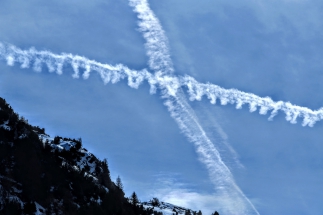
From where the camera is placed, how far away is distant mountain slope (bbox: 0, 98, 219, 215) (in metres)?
104

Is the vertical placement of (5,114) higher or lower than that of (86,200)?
higher

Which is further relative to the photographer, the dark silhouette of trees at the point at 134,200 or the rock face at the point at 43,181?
the dark silhouette of trees at the point at 134,200

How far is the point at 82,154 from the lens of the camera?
160 meters

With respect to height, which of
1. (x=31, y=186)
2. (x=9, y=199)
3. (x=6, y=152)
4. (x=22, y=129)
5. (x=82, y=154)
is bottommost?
(x=9, y=199)

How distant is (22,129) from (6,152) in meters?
13.6

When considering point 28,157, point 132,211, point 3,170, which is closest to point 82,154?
point 132,211

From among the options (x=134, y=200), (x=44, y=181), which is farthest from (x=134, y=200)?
(x=44, y=181)

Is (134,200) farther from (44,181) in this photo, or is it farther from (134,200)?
(44,181)

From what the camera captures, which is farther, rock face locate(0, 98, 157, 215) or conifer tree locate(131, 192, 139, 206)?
conifer tree locate(131, 192, 139, 206)

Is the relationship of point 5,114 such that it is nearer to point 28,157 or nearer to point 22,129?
point 22,129

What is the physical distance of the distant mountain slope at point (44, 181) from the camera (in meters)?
104

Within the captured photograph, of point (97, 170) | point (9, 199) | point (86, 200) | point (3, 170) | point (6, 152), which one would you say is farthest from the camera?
point (97, 170)

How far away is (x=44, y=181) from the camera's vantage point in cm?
11675

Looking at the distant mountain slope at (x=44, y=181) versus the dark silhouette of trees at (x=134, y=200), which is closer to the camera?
the distant mountain slope at (x=44, y=181)
